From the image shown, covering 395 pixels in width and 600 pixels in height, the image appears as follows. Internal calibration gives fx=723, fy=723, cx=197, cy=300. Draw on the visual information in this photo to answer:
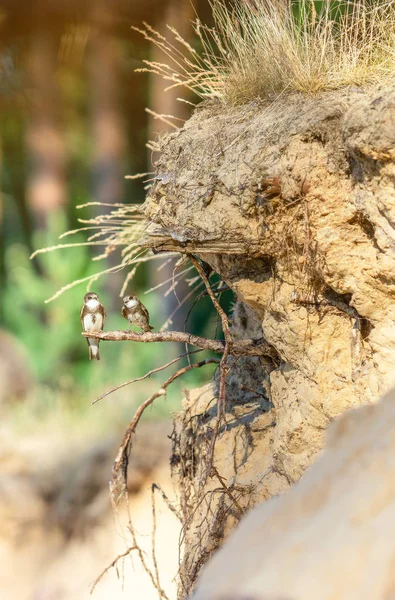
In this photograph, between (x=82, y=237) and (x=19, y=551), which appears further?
(x=82, y=237)

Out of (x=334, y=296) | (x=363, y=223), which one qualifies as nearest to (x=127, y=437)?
(x=334, y=296)

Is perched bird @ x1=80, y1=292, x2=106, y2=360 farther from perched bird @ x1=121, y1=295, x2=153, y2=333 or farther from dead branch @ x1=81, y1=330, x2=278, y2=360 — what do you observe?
dead branch @ x1=81, y1=330, x2=278, y2=360

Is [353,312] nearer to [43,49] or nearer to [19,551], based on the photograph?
[19,551]

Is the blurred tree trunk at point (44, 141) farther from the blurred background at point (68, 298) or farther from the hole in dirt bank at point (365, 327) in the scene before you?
the hole in dirt bank at point (365, 327)

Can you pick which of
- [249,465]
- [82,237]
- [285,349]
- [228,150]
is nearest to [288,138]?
[228,150]

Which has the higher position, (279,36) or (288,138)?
(279,36)

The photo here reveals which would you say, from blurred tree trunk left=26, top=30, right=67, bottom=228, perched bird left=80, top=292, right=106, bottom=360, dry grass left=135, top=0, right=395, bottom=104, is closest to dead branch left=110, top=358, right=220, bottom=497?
perched bird left=80, top=292, right=106, bottom=360

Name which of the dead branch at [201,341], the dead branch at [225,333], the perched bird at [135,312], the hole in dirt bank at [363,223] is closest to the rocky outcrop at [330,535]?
the hole in dirt bank at [363,223]
